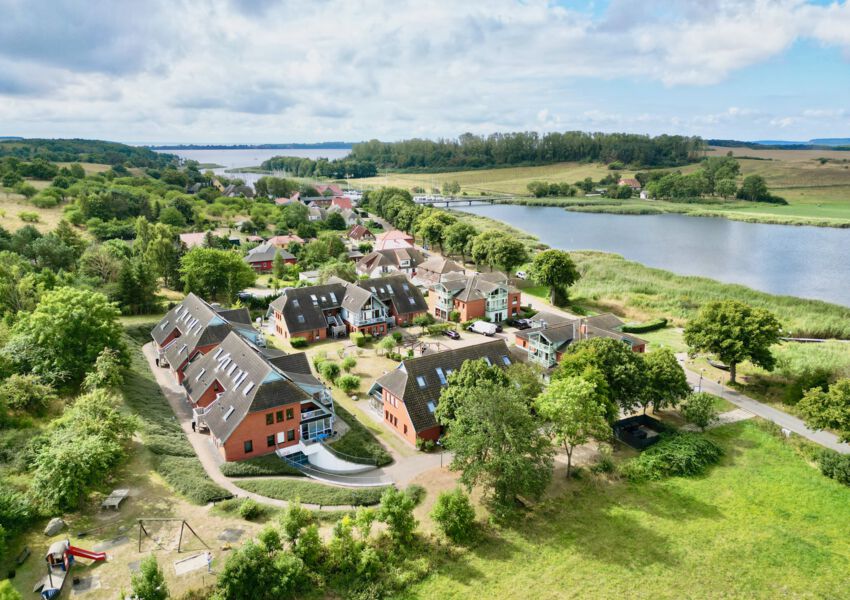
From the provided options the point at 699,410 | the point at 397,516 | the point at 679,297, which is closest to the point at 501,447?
the point at 397,516

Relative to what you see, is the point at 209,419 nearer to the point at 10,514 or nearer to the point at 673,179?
the point at 10,514

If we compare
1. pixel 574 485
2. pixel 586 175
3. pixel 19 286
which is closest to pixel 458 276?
pixel 574 485

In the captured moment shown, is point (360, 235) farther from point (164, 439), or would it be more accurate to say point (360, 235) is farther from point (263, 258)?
point (164, 439)

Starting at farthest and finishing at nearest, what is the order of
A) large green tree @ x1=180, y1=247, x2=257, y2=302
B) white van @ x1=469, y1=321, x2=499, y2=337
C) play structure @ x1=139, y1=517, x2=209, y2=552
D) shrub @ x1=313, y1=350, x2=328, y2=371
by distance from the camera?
large green tree @ x1=180, y1=247, x2=257, y2=302 < white van @ x1=469, y1=321, x2=499, y2=337 < shrub @ x1=313, y1=350, x2=328, y2=371 < play structure @ x1=139, y1=517, x2=209, y2=552

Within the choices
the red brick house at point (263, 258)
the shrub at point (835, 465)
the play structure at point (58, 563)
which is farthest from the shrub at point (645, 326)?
the red brick house at point (263, 258)

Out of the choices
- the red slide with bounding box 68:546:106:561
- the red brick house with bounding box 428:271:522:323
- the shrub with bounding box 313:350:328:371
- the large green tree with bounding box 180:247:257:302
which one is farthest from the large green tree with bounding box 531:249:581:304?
the red slide with bounding box 68:546:106:561

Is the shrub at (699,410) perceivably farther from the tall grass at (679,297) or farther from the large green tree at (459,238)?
the large green tree at (459,238)

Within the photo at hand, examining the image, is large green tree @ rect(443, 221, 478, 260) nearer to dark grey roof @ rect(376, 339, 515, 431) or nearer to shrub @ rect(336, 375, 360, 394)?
shrub @ rect(336, 375, 360, 394)
